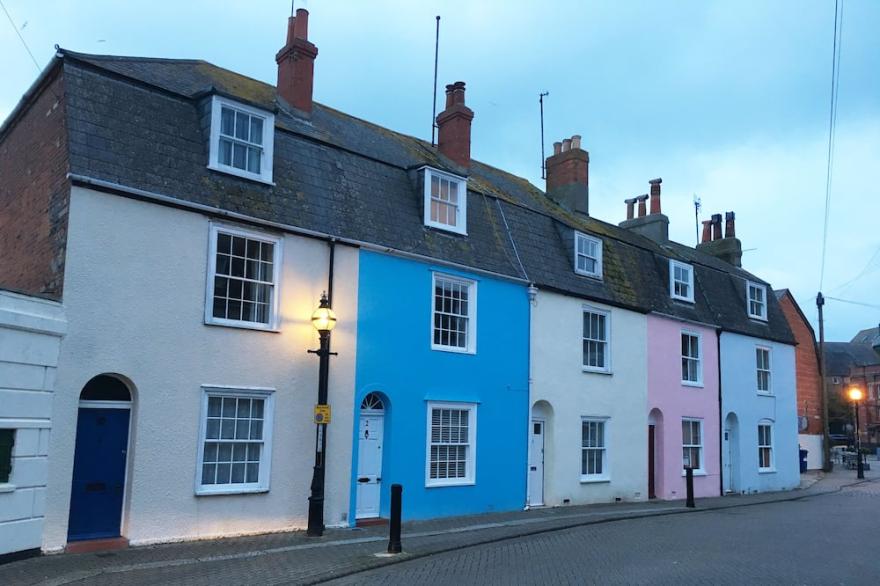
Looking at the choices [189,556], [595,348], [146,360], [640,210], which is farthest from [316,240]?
[640,210]

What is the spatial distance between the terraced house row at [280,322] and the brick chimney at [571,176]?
2968 mm

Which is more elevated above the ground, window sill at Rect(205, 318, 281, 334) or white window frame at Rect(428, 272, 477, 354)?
white window frame at Rect(428, 272, 477, 354)

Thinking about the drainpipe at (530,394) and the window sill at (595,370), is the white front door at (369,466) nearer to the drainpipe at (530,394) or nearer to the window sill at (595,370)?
the drainpipe at (530,394)

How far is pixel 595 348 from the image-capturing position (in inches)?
846

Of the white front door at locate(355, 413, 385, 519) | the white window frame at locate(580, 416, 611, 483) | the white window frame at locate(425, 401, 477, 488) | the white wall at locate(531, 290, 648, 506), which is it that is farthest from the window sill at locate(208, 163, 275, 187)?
the white window frame at locate(580, 416, 611, 483)

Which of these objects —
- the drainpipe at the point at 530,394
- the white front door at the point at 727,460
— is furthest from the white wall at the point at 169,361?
the white front door at the point at 727,460

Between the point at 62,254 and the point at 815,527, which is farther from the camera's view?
the point at 815,527

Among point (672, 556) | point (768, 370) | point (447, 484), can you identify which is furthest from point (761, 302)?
point (672, 556)

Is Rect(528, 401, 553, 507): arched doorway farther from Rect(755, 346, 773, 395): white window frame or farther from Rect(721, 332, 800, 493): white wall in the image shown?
Rect(755, 346, 773, 395): white window frame

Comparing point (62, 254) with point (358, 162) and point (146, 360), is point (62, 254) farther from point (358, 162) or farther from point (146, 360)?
point (358, 162)

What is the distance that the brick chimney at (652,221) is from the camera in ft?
99.6

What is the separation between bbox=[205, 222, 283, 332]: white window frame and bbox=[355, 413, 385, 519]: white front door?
3104 mm

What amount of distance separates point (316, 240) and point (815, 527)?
12.5m

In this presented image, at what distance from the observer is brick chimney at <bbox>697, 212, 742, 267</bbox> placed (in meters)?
33.8
